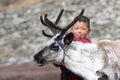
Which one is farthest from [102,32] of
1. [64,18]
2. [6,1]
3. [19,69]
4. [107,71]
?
[107,71]

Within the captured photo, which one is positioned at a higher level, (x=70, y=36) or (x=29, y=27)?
(x=70, y=36)

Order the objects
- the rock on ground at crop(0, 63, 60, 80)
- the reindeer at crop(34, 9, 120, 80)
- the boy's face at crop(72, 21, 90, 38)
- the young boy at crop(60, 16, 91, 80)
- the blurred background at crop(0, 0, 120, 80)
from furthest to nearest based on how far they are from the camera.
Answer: the blurred background at crop(0, 0, 120, 80) < the rock on ground at crop(0, 63, 60, 80) < the boy's face at crop(72, 21, 90, 38) < the young boy at crop(60, 16, 91, 80) < the reindeer at crop(34, 9, 120, 80)

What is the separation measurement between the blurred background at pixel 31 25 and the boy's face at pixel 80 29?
25.4ft

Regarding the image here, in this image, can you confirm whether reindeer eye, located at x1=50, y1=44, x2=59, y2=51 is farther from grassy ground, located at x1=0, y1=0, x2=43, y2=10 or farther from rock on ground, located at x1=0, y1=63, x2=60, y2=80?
grassy ground, located at x1=0, y1=0, x2=43, y2=10

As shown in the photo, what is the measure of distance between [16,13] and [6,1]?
8.09 feet

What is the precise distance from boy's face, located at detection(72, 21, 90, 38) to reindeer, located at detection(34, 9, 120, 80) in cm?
20

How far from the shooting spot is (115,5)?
26703 millimetres

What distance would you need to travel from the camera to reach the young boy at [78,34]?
10672 millimetres

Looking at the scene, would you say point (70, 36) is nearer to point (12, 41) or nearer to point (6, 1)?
point (12, 41)

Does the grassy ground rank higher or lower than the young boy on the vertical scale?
lower

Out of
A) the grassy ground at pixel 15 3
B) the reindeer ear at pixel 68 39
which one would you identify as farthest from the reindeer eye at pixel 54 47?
the grassy ground at pixel 15 3

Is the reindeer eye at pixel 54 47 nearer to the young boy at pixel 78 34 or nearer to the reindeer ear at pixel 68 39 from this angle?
the reindeer ear at pixel 68 39

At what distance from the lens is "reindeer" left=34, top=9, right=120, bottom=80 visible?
1046 centimetres

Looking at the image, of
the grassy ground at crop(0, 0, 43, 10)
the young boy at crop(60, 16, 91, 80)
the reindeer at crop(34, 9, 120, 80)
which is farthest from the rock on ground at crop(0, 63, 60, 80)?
the grassy ground at crop(0, 0, 43, 10)
